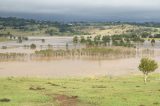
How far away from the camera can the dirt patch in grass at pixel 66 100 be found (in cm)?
2919

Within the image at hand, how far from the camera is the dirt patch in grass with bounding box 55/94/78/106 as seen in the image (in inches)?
1149

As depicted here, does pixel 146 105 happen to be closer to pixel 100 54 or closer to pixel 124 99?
pixel 124 99

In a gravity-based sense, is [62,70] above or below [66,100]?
below

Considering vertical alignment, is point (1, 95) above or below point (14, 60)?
above

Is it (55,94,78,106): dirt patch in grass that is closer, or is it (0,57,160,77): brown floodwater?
(55,94,78,106): dirt patch in grass

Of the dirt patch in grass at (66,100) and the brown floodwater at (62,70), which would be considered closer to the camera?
the dirt patch in grass at (66,100)

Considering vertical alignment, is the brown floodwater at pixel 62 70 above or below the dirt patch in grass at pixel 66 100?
below

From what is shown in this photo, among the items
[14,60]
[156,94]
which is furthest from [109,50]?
[156,94]

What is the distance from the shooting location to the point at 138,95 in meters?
33.6

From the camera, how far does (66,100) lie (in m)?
30.7

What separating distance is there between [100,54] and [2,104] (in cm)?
12269

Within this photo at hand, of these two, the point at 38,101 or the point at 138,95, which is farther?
the point at 138,95

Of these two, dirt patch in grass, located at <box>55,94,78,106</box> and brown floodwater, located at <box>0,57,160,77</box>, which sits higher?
dirt patch in grass, located at <box>55,94,78,106</box>

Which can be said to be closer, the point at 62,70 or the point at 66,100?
the point at 66,100
